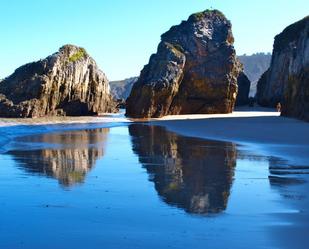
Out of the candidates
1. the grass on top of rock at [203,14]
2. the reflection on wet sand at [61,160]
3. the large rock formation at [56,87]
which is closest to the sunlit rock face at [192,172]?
the reflection on wet sand at [61,160]

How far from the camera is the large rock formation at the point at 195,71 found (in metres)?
42.3

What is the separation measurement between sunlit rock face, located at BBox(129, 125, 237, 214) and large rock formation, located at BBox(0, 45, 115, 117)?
1025 inches

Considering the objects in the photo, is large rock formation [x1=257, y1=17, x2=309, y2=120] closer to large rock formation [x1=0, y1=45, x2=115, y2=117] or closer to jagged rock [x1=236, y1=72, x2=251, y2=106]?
jagged rock [x1=236, y1=72, x2=251, y2=106]

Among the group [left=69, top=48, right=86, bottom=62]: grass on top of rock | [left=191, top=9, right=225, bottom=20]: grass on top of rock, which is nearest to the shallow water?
[left=191, top=9, right=225, bottom=20]: grass on top of rock

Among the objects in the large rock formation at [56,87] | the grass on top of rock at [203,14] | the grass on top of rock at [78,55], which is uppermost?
the grass on top of rock at [203,14]

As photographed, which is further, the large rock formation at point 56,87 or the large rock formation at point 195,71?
the large rock formation at point 195,71

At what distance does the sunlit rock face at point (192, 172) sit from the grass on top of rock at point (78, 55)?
3344cm

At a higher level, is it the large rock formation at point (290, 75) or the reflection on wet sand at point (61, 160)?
the large rock formation at point (290, 75)

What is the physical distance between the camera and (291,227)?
564cm

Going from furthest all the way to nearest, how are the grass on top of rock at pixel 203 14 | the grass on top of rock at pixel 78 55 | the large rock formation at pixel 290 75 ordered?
the grass on top of rock at pixel 78 55 → the grass on top of rock at pixel 203 14 → the large rock formation at pixel 290 75

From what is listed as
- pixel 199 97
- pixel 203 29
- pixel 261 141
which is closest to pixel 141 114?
pixel 199 97

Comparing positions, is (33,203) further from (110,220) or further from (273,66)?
(273,66)

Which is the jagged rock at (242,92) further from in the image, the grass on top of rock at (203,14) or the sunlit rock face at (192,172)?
the sunlit rock face at (192,172)

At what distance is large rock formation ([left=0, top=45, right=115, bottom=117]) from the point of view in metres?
41.1
